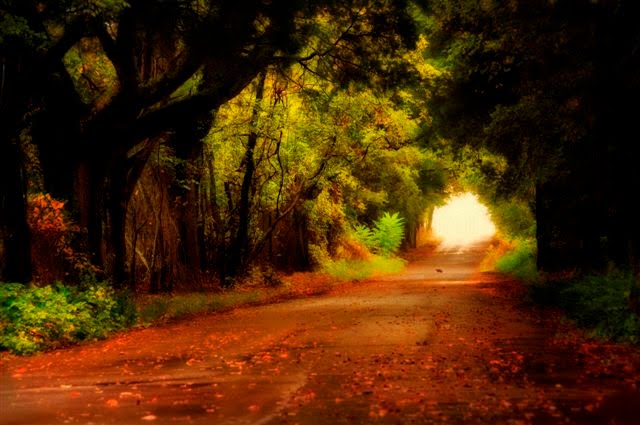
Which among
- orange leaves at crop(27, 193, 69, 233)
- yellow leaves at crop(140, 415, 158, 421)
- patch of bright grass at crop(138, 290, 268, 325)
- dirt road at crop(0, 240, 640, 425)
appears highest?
orange leaves at crop(27, 193, 69, 233)

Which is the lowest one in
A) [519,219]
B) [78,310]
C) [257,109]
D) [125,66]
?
[78,310]

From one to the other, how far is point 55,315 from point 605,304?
10.0 meters

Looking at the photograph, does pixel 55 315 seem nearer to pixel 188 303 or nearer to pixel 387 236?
pixel 188 303

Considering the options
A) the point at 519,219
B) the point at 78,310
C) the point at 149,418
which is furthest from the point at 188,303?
the point at 519,219

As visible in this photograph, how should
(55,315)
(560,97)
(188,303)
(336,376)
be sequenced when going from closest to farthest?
(336,376), (560,97), (55,315), (188,303)

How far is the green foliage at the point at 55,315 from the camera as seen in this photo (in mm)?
12133

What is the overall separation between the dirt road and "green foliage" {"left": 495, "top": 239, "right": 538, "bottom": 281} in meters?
13.5

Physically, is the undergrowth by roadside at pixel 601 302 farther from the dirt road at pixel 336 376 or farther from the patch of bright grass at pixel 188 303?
the patch of bright grass at pixel 188 303

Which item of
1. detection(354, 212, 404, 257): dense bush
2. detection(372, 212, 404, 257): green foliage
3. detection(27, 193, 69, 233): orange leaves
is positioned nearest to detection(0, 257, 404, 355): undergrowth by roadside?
detection(27, 193, 69, 233): orange leaves

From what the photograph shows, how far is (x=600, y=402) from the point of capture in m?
7.05

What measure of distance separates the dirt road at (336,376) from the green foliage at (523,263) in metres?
13.5

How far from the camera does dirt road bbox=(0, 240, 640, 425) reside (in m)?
6.89

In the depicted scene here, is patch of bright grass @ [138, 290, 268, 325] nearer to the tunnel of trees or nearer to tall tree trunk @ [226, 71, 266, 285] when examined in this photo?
the tunnel of trees

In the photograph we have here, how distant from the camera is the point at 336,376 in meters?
8.82
